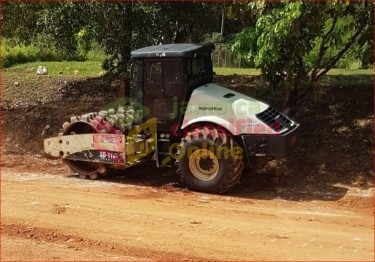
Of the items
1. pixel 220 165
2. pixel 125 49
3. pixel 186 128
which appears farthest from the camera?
pixel 125 49

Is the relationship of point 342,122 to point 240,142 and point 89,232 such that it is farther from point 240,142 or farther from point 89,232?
point 89,232

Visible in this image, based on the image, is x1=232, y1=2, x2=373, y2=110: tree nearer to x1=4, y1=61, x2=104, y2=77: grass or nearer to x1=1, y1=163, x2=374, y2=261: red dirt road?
x1=1, y1=163, x2=374, y2=261: red dirt road

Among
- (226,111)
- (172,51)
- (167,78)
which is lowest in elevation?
(226,111)

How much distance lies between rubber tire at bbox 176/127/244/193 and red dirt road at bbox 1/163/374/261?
0.17 m

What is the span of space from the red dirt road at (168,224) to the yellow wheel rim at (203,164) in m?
0.34

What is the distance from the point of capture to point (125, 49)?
11.5 metres

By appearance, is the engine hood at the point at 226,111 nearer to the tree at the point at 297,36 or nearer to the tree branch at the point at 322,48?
the tree at the point at 297,36

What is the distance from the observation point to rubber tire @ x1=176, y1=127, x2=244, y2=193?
27.0ft

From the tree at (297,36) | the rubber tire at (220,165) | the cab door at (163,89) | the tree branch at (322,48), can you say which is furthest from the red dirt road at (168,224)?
the tree branch at (322,48)

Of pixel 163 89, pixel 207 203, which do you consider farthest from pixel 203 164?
pixel 163 89

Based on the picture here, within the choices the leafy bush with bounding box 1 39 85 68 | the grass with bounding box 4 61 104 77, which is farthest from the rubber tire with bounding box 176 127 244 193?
the leafy bush with bounding box 1 39 85 68

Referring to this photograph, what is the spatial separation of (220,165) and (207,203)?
0.70m

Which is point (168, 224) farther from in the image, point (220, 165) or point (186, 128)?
point (186, 128)

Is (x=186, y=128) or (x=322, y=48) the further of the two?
(x=322, y=48)
